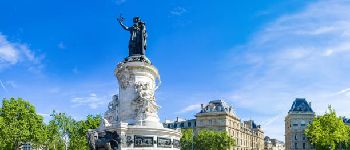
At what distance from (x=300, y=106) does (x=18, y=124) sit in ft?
270

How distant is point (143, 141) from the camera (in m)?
28.8

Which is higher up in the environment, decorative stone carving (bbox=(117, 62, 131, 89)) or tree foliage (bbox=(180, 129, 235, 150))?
decorative stone carving (bbox=(117, 62, 131, 89))

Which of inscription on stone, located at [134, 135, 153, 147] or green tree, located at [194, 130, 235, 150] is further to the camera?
green tree, located at [194, 130, 235, 150]

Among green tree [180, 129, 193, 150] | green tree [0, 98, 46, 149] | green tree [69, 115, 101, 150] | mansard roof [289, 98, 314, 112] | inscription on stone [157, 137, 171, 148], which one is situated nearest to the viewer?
inscription on stone [157, 137, 171, 148]

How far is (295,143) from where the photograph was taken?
376 feet

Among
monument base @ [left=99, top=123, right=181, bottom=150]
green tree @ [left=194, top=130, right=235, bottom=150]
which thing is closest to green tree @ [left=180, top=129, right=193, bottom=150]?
green tree @ [left=194, top=130, right=235, bottom=150]

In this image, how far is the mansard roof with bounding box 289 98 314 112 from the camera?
115125 mm

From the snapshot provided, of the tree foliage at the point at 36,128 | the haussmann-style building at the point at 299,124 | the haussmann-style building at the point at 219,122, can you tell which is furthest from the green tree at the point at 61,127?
the haussmann-style building at the point at 299,124

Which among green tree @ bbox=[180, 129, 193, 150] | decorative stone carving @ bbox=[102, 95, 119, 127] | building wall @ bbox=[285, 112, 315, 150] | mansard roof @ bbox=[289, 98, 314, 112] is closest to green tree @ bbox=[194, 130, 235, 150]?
green tree @ bbox=[180, 129, 193, 150]

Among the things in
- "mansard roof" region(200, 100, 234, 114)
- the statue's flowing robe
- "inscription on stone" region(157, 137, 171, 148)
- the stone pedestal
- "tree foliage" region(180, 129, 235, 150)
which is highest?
the statue's flowing robe

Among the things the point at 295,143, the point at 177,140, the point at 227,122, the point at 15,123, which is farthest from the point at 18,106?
the point at 295,143

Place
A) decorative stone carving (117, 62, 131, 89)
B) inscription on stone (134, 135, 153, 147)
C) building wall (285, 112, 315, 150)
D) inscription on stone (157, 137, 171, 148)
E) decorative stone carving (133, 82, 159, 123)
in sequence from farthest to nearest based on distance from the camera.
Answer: building wall (285, 112, 315, 150) < decorative stone carving (117, 62, 131, 89) < decorative stone carving (133, 82, 159, 123) < inscription on stone (157, 137, 171, 148) < inscription on stone (134, 135, 153, 147)

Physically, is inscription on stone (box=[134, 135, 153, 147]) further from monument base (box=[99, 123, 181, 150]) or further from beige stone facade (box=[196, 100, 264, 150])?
beige stone facade (box=[196, 100, 264, 150])

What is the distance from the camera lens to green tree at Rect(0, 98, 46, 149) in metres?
56.3
